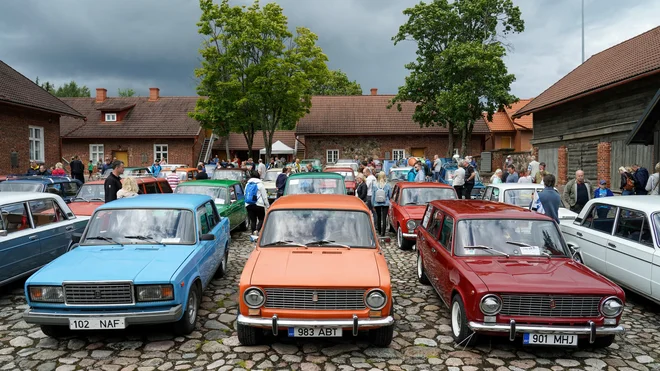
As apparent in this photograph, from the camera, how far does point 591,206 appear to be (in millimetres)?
7969

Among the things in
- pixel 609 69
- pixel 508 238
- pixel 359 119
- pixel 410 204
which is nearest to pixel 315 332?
pixel 508 238

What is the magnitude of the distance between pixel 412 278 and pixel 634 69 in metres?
14.9

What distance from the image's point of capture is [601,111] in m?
19.4

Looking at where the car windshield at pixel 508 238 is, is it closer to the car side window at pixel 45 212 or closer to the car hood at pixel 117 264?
the car hood at pixel 117 264

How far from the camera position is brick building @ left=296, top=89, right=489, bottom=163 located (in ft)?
123

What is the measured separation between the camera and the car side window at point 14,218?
6801 mm

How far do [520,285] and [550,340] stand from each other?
2.05 ft

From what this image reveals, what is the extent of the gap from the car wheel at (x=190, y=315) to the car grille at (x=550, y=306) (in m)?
3.54

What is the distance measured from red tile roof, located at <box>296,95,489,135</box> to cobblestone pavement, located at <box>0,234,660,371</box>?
32345 millimetres

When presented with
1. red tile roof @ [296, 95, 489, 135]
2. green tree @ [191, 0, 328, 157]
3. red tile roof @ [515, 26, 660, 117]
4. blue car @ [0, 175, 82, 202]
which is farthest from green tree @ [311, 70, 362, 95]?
blue car @ [0, 175, 82, 202]

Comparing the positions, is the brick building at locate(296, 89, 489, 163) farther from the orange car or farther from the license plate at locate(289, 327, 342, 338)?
the license plate at locate(289, 327, 342, 338)

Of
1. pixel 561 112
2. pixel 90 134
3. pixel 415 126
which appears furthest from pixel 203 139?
pixel 561 112

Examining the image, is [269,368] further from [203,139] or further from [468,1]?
[203,139]

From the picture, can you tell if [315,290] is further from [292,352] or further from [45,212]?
[45,212]
